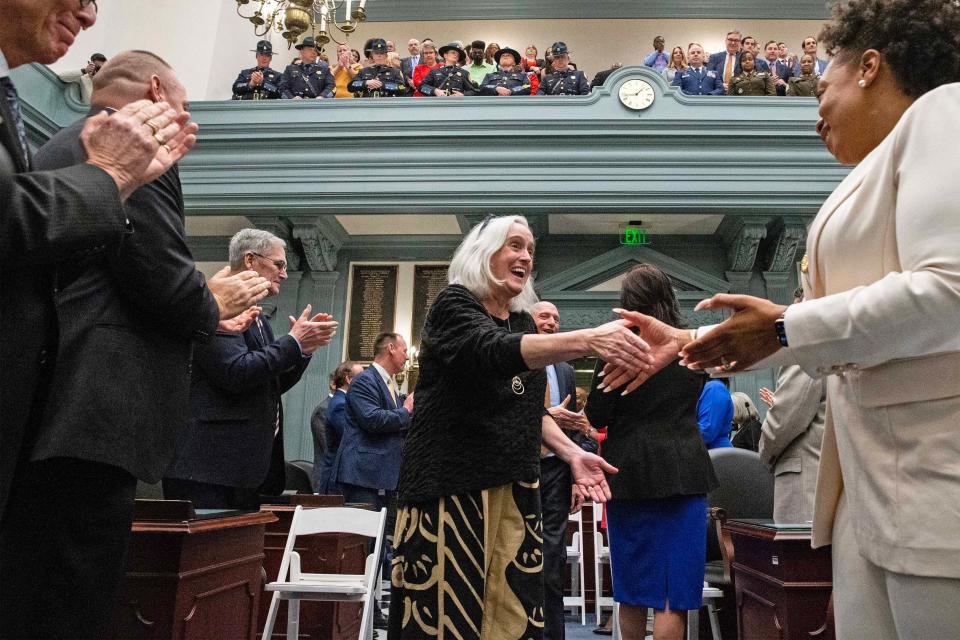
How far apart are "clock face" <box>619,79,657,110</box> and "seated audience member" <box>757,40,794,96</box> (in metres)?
1.80

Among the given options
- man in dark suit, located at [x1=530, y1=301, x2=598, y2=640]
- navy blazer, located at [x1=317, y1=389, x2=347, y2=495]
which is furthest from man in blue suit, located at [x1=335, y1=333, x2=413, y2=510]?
man in dark suit, located at [x1=530, y1=301, x2=598, y2=640]

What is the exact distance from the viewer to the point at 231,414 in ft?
9.48

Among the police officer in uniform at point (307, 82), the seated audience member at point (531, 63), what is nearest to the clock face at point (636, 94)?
the seated audience member at point (531, 63)

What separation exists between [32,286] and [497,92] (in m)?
9.14

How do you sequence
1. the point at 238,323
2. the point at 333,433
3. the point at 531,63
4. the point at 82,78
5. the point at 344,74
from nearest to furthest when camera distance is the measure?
the point at 238,323, the point at 333,433, the point at 82,78, the point at 344,74, the point at 531,63

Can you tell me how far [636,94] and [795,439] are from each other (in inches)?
287

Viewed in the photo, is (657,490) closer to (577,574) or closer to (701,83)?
(577,574)

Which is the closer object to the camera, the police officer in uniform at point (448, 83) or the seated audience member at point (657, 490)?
the seated audience member at point (657, 490)

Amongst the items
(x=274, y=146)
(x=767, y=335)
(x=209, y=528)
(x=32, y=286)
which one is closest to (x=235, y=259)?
(x=209, y=528)

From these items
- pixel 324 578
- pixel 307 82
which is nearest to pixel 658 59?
pixel 307 82

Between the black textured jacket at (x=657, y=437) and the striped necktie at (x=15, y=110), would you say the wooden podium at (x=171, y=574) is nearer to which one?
the striped necktie at (x=15, y=110)

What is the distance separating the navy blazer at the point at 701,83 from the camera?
9.93 m

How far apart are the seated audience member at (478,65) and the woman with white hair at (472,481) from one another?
9.58m

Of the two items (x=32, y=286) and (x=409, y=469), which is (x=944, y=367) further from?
(x=32, y=286)
